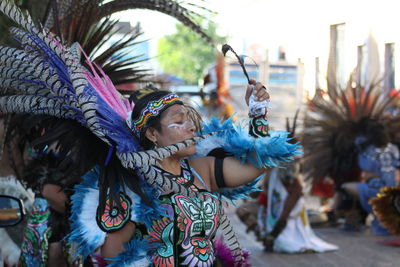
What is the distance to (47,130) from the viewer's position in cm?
311

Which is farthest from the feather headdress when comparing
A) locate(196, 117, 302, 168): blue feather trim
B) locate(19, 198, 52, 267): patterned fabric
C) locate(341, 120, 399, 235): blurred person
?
locate(196, 117, 302, 168): blue feather trim

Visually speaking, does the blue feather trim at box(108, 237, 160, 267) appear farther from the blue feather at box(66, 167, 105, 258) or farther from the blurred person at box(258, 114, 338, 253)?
the blurred person at box(258, 114, 338, 253)

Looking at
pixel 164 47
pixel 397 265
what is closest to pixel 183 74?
pixel 164 47

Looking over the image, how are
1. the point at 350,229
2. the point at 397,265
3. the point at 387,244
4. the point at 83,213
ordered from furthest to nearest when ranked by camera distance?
the point at 350,229
the point at 387,244
the point at 397,265
the point at 83,213

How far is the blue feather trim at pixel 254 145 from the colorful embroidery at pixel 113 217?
641mm

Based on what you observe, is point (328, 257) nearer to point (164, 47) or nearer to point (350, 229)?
point (350, 229)

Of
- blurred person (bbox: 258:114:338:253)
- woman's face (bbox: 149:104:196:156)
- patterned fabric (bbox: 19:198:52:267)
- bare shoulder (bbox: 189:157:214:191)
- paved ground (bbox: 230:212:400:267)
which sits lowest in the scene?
paved ground (bbox: 230:212:400:267)

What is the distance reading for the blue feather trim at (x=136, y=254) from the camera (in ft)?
9.61

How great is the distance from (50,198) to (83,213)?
1412 millimetres

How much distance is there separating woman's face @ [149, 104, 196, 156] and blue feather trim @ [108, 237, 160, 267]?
1.60ft

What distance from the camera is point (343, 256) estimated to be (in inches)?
293

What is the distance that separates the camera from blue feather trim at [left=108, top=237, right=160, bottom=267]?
293 centimetres

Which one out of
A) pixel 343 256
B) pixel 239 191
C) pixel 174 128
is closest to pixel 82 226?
pixel 174 128

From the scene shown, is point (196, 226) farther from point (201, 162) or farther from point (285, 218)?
point (285, 218)
